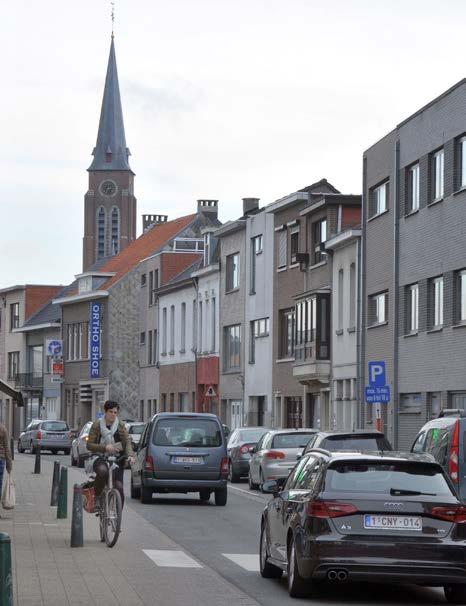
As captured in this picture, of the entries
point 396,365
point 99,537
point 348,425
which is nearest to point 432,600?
point 99,537

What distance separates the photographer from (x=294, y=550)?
1369 cm

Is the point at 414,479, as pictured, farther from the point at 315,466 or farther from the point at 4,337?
the point at 4,337

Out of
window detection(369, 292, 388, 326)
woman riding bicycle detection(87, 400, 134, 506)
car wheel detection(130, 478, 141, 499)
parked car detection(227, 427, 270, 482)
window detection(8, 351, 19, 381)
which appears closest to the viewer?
woman riding bicycle detection(87, 400, 134, 506)

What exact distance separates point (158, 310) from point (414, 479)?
67.0m

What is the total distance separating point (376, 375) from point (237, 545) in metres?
15.9

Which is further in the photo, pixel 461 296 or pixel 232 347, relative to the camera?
pixel 232 347

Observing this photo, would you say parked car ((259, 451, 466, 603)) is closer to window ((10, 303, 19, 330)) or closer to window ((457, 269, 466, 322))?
window ((457, 269, 466, 322))

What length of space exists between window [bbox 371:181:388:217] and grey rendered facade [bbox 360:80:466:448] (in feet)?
0.18

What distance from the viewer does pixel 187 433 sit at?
2936 cm

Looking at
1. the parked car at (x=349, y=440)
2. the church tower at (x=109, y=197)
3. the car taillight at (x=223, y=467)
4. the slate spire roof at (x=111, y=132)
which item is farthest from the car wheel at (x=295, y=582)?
the church tower at (x=109, y=197)

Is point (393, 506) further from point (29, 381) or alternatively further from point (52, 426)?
point (29, 381)

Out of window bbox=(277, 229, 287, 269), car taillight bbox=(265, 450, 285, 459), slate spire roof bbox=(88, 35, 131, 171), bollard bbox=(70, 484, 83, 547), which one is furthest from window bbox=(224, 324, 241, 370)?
slate spire roof bbox=(88, 35, 131, 171)

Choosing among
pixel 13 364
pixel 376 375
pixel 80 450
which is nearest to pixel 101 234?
pixel 13 364

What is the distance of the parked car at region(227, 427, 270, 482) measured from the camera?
39.8m
